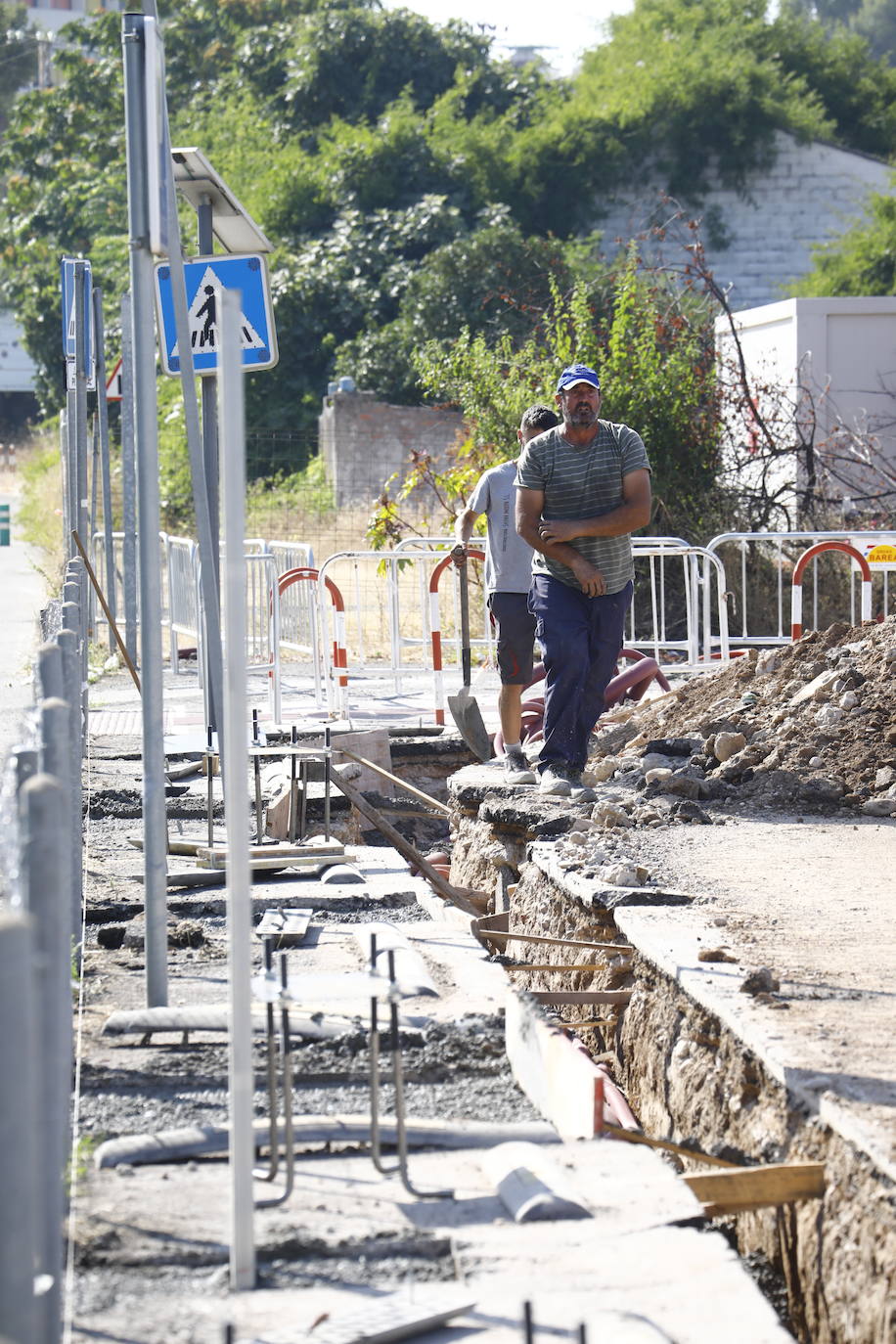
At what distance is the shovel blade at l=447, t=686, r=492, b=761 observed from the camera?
9875 mm

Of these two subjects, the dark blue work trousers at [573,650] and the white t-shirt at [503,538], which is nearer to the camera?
the dark blue work trousers at [573,650]

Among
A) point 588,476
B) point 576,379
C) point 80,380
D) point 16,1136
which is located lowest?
point 16,1136

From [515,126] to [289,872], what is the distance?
1240 inches

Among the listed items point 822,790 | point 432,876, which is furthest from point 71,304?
point 822,790

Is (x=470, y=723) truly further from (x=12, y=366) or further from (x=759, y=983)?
(x=12, y=366)

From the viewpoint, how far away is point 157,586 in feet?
14.8

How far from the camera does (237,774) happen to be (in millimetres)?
2805

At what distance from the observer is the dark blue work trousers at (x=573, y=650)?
8.04 m

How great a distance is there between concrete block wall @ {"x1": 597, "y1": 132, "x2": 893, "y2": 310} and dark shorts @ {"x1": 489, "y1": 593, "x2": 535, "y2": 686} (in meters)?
24.5

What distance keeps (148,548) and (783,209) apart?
3027 centimetres

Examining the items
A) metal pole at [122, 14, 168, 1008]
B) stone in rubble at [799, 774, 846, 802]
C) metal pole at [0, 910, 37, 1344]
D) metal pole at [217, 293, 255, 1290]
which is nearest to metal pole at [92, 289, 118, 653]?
stone in rubble at [799, 774, 846, 802]

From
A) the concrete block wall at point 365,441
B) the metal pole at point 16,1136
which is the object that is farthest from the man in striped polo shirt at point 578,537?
the concrete block wall at point 365,441

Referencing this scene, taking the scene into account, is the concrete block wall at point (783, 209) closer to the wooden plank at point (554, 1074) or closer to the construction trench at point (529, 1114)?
the construction trench at point (529, 1114)

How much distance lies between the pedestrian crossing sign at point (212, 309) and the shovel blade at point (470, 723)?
9.68 feet
